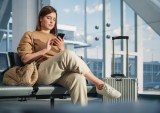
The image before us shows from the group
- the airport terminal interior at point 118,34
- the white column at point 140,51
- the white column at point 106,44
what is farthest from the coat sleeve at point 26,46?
the white column at point 140,51

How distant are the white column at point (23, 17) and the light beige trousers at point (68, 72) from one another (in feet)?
10.6

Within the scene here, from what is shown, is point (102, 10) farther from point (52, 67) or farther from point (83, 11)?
point (52, 67)

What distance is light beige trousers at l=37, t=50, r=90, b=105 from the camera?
1.75 m

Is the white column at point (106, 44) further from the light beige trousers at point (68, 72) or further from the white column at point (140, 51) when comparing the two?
the light beige trousers at point (68, 72)

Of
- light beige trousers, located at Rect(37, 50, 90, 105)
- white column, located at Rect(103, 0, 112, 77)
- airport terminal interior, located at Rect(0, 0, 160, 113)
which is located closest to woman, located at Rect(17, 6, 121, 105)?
light beige trousers, located at Rect(37, 50, 90, 105)

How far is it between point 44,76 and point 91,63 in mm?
3805

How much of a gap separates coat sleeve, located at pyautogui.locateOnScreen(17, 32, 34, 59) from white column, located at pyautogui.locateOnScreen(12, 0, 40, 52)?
119 inches

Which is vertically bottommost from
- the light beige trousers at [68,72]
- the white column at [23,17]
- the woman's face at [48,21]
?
the light beige trousers at [68,72]

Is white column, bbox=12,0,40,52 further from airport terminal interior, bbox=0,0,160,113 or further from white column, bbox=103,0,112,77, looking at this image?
white column, bbox=103,0,112,77

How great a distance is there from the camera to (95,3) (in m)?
5.53

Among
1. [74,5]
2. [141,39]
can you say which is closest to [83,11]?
[74,5]

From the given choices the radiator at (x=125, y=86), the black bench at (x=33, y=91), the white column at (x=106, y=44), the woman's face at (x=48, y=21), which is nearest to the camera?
the black bench at (x=33, y=91)

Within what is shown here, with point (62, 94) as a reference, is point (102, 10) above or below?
above

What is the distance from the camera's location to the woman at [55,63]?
1.78 meters
